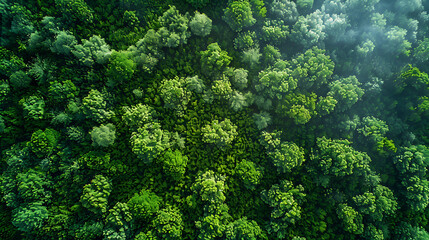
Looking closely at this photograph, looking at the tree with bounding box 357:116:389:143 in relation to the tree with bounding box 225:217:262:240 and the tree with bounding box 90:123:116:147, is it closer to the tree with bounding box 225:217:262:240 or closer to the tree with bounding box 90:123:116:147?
the tree with bounding box 225:217:262:240

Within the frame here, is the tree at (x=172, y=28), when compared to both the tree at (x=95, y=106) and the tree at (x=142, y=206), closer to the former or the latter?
the tree at (x=95, y=106)

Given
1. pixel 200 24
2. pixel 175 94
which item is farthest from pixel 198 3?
pixel 175 94

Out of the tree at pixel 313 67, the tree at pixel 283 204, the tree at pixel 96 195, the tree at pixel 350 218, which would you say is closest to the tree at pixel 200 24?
the tree at pixel 313 67

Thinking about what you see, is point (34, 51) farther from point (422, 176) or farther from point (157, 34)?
point (422, 176)

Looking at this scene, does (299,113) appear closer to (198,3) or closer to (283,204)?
(283,204)

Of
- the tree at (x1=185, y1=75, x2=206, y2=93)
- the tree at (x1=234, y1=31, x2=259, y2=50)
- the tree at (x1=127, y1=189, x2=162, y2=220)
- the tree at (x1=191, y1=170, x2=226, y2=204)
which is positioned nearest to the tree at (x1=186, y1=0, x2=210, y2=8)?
the tree at (x1=234, y1=31, x2=259, y2=50)
